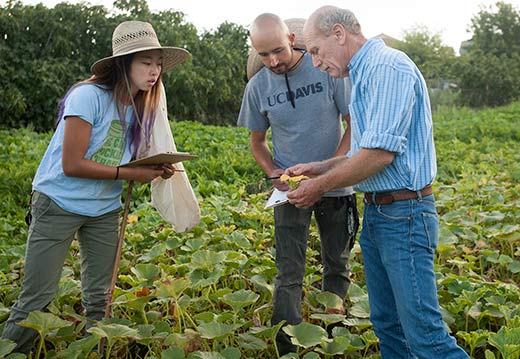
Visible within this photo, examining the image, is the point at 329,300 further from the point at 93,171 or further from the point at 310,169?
the point at 93,171

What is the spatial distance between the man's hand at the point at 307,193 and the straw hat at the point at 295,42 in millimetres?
938

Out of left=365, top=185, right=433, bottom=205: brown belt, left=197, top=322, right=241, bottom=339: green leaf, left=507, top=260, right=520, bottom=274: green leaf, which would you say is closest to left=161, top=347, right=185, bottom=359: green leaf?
left=197, top=322, right=241, bottom=339: green leaf

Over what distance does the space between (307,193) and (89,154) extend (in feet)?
3.37

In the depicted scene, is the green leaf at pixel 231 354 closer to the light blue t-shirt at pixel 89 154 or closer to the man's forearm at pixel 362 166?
the light blue t-shirt at pixel 89 154

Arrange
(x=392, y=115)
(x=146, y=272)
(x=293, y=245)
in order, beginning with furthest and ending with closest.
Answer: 1. (x=146, y=272)
2. (x=293, y=245)
3. (x=392, y=115)

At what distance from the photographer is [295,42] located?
3.16 metres

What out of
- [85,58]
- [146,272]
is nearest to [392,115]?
[146,272]

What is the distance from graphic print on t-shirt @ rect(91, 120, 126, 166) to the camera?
2914 millimetres

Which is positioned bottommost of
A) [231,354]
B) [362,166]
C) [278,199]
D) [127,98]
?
[231,354]

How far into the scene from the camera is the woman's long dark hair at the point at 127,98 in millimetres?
2904

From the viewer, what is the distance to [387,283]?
100 inches

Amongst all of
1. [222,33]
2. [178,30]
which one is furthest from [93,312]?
[222,33]

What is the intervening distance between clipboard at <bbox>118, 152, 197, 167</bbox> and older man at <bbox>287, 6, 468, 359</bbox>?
0.72 m

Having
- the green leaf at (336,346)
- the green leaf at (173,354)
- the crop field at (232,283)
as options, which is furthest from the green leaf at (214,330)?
the green leaf at (336,346)
